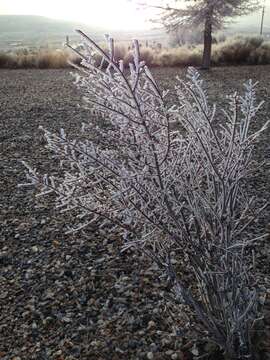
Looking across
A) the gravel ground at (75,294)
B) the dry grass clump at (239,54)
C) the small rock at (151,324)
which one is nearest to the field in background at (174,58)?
the dry grass clump at (239,54)

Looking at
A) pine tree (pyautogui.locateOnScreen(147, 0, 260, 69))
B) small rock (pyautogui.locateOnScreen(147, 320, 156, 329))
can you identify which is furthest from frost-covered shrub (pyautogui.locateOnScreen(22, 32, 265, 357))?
pine tree (pyautogui.locateOnScreen(147, 0, 260, 69))

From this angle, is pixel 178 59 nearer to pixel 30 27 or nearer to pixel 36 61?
pixel 36 61

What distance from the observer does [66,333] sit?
102 inches

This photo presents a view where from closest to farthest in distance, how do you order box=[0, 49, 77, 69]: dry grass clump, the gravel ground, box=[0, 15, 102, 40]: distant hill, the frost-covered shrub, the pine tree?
the frost-covered shrub → the gravel ground → the pine tree → box=[0, 49, 77, 69]: dry grass clump → box=[0, 15, 102, 40]: distant hill

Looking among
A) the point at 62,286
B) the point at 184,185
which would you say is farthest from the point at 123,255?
the point at 184,185

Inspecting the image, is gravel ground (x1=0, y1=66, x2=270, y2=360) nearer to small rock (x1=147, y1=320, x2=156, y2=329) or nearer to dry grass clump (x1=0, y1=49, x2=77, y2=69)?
small rock (x1=147, y1=320, x2=156, y2=329)

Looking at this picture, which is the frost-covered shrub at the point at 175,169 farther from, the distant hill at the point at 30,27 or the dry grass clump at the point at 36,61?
the distant hill at the point at 30,27

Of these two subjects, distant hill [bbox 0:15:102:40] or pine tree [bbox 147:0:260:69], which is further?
distant hill [bbox 0:15:102:40]

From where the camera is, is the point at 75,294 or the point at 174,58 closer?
the point at 75,294

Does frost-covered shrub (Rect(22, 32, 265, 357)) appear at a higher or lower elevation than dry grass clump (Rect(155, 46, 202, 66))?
higher

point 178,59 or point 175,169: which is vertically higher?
point 175,169

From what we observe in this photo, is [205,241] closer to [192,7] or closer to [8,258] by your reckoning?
[8,258]

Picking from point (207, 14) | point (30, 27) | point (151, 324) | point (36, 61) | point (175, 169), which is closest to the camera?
point (175, 169)

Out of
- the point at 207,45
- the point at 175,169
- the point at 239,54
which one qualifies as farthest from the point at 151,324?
the point at 239,54
